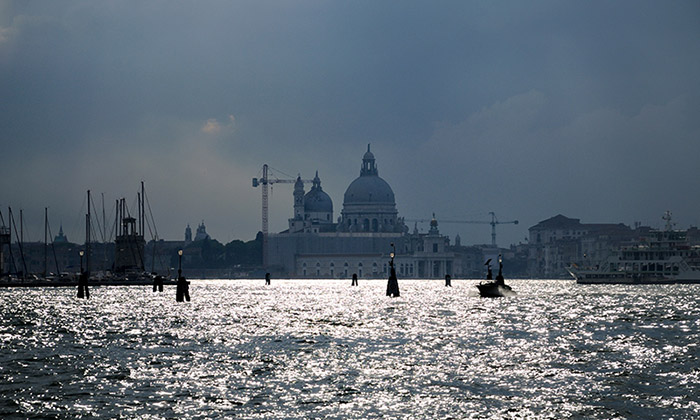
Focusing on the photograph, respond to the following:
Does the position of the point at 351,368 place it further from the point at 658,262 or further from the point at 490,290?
the point at 658,262

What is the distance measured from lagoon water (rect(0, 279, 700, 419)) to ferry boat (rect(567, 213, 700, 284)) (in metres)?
106

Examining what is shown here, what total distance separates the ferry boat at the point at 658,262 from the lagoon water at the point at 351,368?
347 feet

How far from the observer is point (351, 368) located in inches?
1383

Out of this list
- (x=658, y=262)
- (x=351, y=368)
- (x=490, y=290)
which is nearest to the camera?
(x=351, y=368)

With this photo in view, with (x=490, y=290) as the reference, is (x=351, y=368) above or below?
below

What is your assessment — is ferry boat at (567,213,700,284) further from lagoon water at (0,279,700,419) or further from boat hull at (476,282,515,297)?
lagoon water at (0,279,700,419)

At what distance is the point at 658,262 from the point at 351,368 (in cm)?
13793

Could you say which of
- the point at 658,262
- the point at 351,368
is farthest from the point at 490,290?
the point at 658,262

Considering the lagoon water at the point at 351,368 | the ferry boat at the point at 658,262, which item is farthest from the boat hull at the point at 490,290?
the ferry boat at the point at 658,262

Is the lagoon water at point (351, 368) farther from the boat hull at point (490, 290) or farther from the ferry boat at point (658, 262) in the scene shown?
the ferry boat at point (658, 262)

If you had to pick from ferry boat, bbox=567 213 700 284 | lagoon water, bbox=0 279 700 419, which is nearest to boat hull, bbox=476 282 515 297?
lagoon water, bbox=0 279 700 419

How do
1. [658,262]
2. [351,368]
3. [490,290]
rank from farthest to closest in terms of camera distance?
[658,262] < [490,290] < [351,368]

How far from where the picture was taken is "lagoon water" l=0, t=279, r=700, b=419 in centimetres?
2728

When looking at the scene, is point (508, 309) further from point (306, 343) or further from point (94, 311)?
point (306, 343)
